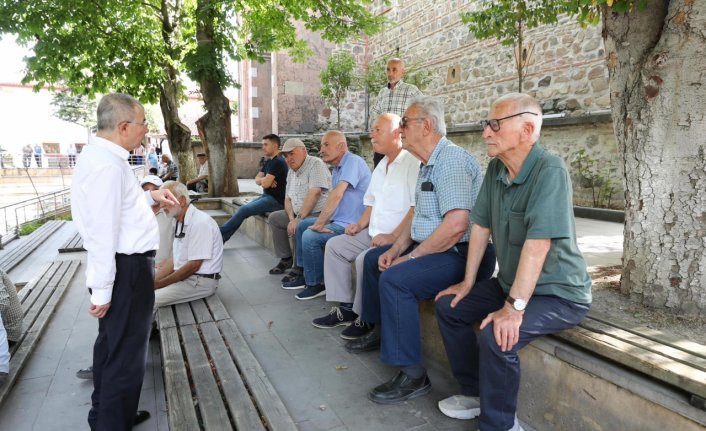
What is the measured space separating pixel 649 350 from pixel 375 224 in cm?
197

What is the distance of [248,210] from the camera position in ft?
20.1

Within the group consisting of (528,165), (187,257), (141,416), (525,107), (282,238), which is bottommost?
(141,416)

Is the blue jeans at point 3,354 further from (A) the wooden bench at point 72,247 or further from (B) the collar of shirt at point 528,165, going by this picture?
(A) the wooden bench at point 72,247

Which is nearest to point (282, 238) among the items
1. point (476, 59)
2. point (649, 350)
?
point (649, 350)

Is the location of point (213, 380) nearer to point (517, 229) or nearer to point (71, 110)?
point (517, 229)

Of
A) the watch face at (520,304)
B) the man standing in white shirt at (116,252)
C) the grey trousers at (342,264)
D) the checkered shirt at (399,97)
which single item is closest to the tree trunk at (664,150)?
the watch face at (520,304)

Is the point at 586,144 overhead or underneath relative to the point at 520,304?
overhead

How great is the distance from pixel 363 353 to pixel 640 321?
165 centimetres

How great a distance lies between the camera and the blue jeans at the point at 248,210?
612 centimetres

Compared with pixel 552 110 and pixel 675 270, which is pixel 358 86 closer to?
pixel 552 110

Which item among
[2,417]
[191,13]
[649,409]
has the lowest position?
[2,417]

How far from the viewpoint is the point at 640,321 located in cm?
231

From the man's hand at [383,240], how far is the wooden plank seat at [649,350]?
4.54 ft

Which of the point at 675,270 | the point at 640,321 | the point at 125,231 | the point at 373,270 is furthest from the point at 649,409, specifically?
the point at 125,231
